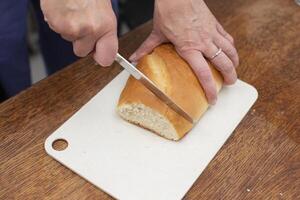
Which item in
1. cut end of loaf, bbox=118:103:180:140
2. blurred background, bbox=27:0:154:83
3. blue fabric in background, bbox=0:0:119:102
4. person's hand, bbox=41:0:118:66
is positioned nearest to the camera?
person's hand, bbox=41:0:118:66

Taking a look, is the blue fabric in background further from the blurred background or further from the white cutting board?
the blurred background

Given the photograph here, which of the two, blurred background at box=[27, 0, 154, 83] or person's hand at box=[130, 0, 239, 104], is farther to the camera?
blurred background at box=[27, 0, 154, 83]

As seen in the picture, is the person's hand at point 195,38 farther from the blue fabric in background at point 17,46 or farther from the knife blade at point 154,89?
the blue fabric in background at point 17,46

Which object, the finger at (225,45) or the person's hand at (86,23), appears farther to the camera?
the finger at (225,45)

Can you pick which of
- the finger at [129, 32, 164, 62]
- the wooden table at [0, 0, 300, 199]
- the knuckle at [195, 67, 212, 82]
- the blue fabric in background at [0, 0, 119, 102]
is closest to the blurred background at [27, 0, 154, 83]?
the blue fabric in background at [0, 0, 119, 102]

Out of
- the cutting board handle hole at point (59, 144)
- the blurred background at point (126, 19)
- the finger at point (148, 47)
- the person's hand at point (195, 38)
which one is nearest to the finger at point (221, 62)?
the person's hand at point (195, 38)

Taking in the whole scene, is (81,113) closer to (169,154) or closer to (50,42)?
(169,154)

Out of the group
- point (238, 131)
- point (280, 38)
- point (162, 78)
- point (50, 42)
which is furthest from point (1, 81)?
point (280, 38)
